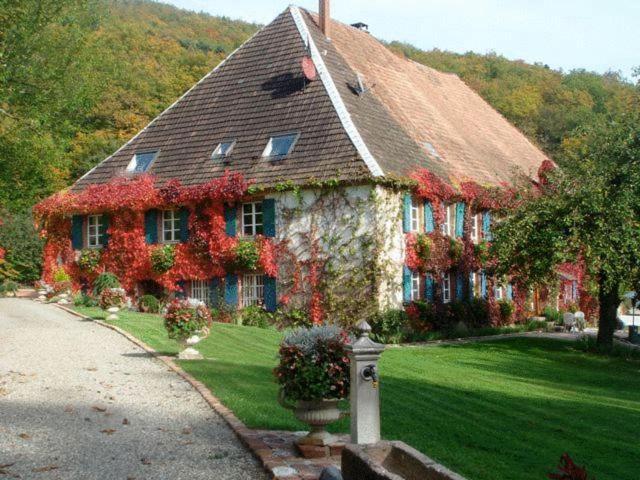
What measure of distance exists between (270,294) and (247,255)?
135 centimetres

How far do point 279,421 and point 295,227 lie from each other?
14.2m

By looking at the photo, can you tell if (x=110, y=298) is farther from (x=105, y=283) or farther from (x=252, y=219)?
(x=252, y=219)

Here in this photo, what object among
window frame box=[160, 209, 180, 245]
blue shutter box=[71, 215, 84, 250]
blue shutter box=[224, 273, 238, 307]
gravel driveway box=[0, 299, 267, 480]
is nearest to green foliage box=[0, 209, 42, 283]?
blue shutter box=[71, 215, 84, 250]

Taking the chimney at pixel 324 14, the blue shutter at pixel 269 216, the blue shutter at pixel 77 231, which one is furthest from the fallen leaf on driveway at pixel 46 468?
the chimney at pixel 324 14

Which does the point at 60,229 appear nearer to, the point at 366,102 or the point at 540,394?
the point at 366,102

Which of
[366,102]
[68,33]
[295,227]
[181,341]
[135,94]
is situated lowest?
[181,341]

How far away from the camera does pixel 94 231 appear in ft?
90.3

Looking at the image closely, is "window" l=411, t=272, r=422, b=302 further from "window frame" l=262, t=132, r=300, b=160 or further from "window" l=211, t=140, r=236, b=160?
"window" l=211, t=140, r=236, b=160

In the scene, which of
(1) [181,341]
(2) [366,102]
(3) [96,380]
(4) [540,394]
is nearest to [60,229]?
(2) [366,102]

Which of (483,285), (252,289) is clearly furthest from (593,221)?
(252,289)

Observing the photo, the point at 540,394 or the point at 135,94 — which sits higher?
the point at 135,94

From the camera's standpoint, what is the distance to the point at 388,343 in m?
21.7

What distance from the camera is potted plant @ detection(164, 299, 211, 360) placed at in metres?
14.3

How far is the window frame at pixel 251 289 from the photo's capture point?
24.3 meters
